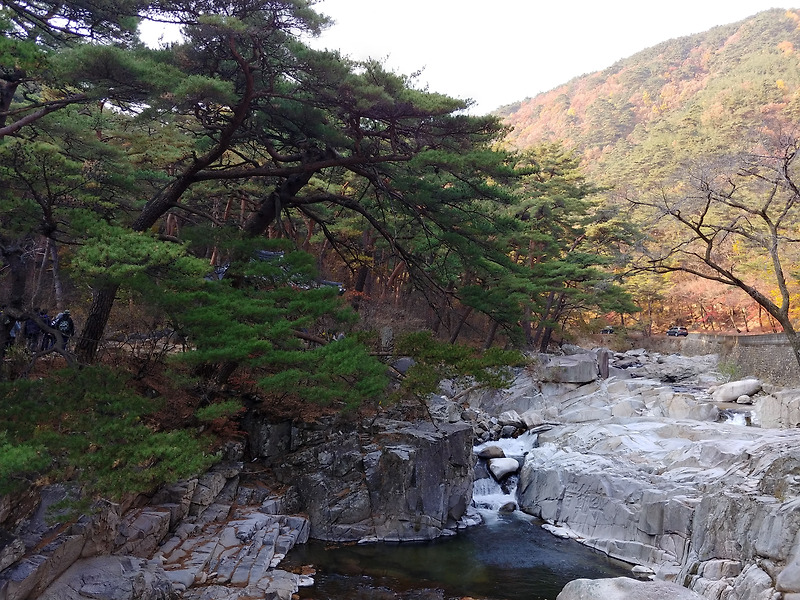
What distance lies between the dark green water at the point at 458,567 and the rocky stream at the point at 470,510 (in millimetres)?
54

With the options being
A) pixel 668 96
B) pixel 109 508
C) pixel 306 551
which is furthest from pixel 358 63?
pixel 668 96

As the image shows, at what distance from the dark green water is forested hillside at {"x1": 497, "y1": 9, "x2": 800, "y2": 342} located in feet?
18.6

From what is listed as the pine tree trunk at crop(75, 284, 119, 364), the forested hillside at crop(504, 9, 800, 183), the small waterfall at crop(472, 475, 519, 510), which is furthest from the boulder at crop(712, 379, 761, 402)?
the pine tree trunk at crop(75, 284, 119, 364)

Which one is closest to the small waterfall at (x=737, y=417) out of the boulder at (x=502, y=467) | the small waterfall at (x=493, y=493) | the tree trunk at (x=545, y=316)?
the small waterfall at (x=493, y=493)

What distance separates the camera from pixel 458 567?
30.9ft

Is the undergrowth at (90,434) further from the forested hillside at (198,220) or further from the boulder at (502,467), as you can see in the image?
the boulder at (502,467)

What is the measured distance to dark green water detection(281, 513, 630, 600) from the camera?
834 centimetres

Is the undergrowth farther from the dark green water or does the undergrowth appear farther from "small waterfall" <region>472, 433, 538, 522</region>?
"small waterfall" <region>472, 433, 538, 522</region>

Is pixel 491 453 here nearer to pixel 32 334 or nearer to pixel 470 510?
pixel 470 510

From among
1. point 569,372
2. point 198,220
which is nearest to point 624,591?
point 198,220

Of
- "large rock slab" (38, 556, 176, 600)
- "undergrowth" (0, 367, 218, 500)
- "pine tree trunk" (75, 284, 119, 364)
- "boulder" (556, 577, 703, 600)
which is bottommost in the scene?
"large rock slab" (38, 556, 176, 600)

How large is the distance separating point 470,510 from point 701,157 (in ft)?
33.4

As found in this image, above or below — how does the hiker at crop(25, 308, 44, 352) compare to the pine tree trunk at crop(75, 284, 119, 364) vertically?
below

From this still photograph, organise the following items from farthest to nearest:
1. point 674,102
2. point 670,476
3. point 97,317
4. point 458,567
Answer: point 674,102 → point 670,476 → point 458,567 → point 97,317
